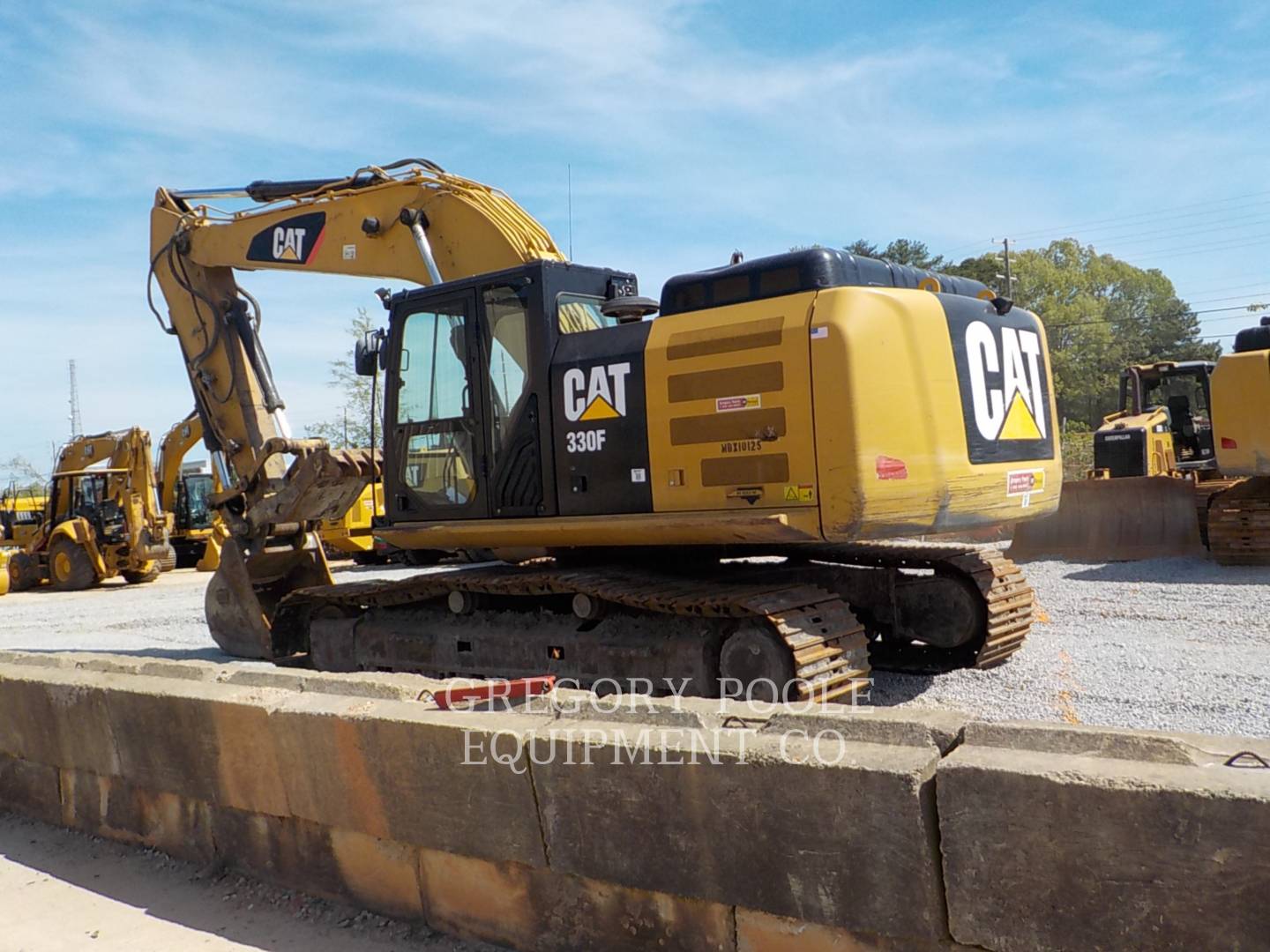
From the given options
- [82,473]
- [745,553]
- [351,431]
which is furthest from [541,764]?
[351,431]

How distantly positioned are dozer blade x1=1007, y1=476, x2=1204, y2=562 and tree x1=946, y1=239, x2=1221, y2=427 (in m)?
39.0

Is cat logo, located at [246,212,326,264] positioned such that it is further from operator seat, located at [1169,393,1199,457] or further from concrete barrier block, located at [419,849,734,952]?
operator seat, located at [1169,393,1199,457]

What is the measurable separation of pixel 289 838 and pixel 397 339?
3.88 meters

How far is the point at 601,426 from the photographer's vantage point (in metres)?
6.25

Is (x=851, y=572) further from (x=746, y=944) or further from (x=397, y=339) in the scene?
(x=746, y=944)

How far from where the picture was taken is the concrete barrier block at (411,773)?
349 centimetres

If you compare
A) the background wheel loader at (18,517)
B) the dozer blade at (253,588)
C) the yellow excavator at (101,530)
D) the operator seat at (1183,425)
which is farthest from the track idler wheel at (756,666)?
the background wheel loader at (18,517)

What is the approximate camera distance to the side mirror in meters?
7.38

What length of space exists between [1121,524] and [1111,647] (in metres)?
6.23

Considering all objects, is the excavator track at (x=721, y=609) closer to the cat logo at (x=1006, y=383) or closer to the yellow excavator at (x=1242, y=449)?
the cat logo at (x=1006, y=383)

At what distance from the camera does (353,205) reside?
8.70 meters

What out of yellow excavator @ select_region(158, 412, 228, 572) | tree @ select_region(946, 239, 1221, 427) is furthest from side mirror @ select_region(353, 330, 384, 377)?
tree @ select_region(946, 239, 1221, 427)

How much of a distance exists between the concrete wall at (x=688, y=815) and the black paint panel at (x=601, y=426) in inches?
81.7

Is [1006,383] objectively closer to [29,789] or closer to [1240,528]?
[29,789]
